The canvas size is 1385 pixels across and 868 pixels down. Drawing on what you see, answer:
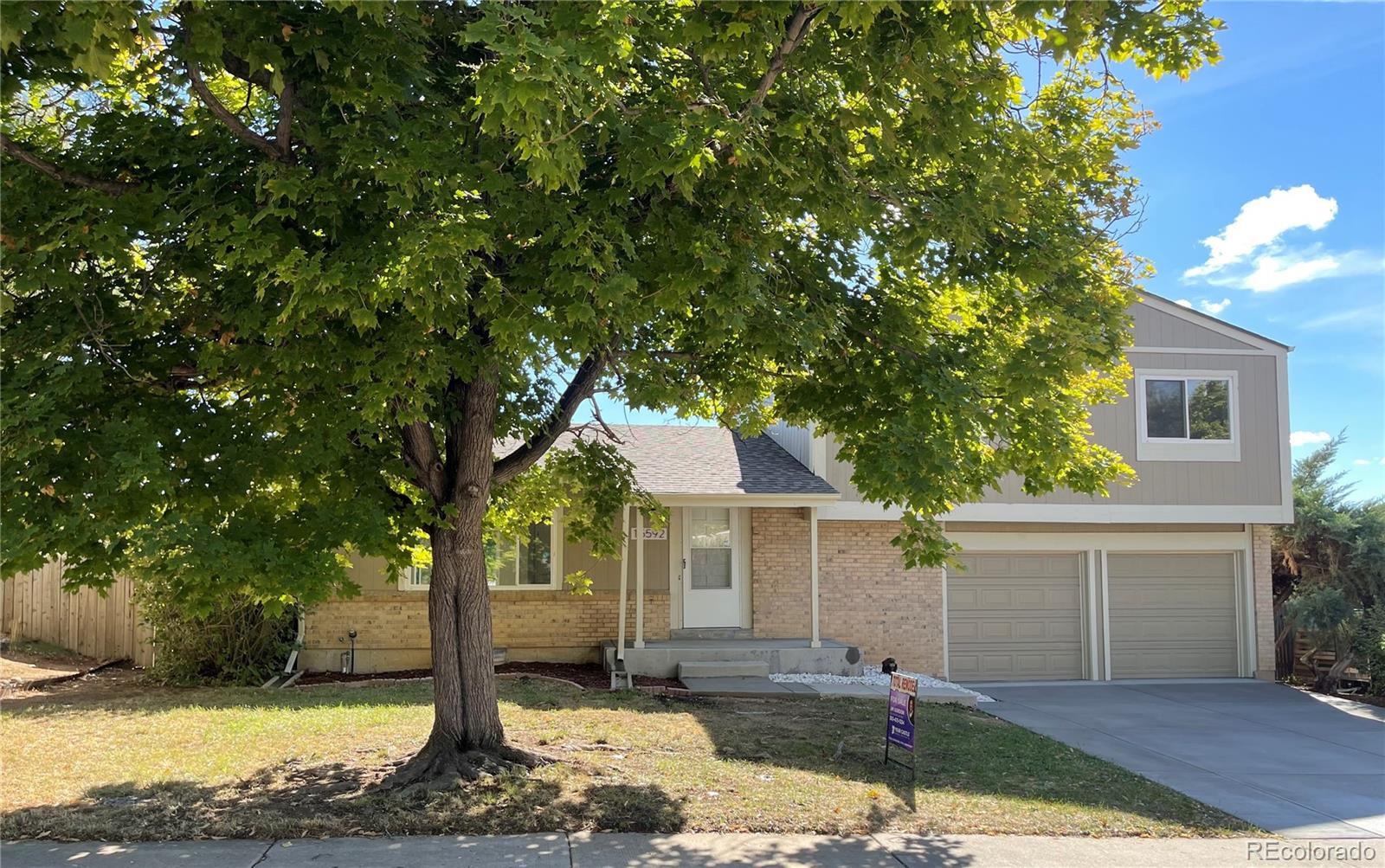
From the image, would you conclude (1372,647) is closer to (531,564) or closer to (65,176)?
(531,564)

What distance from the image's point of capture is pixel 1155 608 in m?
17.0

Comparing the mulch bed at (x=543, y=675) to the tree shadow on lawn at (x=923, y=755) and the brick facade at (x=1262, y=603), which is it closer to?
the tree shadow on lawn at (x=923, y=755)

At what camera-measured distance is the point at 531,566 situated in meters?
16.0

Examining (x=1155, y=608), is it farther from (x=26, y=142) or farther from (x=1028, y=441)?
(x=26, y=142)

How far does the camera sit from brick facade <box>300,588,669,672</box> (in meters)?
15.2

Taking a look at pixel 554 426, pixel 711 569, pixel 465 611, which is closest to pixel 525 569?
pixel 711 569

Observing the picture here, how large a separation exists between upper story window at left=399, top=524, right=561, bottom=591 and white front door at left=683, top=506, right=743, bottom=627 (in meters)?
2.07

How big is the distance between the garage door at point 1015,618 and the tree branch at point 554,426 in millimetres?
9097

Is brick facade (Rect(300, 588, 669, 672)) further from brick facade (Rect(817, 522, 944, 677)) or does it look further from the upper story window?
brick facade (Rect(817, 522, 944, 677))

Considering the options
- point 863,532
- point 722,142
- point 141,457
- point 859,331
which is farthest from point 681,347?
point 863,532

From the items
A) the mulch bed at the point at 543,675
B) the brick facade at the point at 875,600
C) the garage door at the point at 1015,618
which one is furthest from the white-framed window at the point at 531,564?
the garage door at the point at 1015,618

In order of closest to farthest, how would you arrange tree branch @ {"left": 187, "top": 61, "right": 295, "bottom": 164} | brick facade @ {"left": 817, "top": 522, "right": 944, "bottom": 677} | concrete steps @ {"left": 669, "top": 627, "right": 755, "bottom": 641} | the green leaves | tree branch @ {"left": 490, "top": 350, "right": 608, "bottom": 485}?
the green leaves, tree branch @ {"left": 187, "top": 61, "right": 295, "bottom": 164}, tree branch @ {"left": 490, "top": 350, "right": 608, "bottom": 485}, concrete steps @ {"left": 669, "top": 627, "right": 755, "bottom": 641}, brick facade @ {"left": 817, "top": 522, "right": 944, "bottom": 677}

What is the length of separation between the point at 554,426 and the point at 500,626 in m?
7.33

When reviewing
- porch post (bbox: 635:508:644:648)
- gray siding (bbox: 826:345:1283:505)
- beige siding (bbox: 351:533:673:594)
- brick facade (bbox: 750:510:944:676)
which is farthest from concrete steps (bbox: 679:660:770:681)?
gray siding (bbox: 826:345:1283:505)
